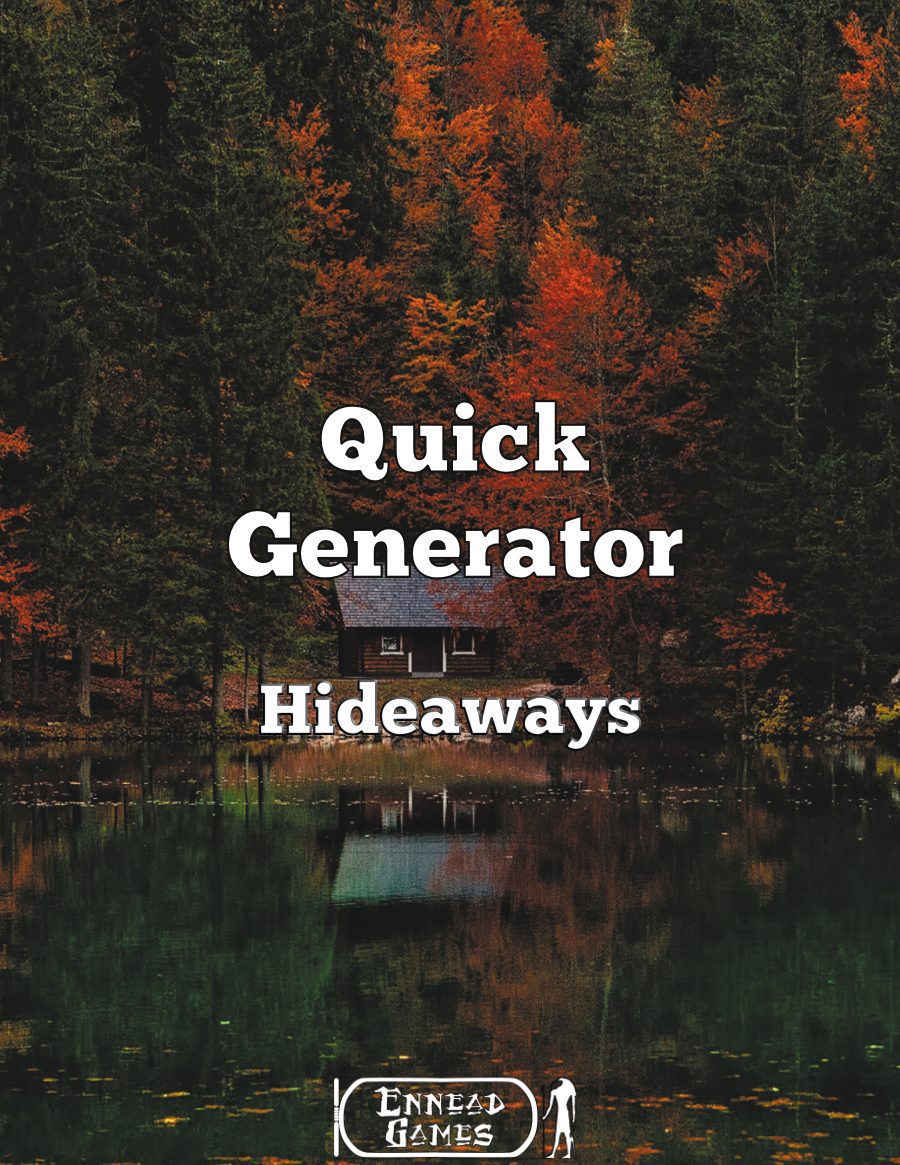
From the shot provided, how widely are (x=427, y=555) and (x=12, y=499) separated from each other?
12.8 m

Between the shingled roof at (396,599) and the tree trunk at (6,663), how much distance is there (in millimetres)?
17587

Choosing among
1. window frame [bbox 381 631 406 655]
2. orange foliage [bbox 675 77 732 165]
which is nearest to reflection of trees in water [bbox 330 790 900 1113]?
window frame [bbox 381 631 406 655]

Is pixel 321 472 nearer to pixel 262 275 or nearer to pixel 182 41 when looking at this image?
pixel 262 275

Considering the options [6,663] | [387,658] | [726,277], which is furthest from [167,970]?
[387,658]

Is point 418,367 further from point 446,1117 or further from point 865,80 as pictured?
point 446,1117

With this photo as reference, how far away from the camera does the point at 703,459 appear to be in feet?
206

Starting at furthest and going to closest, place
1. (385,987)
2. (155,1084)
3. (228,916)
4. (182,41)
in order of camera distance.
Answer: (182,41) → (228,916) → (385,987) → (155,1084)

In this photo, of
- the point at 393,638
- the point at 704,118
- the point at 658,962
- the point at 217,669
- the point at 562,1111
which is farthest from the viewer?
the point at 704,118

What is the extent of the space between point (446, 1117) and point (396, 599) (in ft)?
188

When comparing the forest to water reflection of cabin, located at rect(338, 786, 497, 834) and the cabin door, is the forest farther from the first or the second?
water reflection of cabin, located at rect(338, 786, 497, 834)

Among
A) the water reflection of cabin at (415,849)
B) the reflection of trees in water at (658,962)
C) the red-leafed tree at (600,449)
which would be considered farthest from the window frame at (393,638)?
the reflection of trees in water at (658,962)

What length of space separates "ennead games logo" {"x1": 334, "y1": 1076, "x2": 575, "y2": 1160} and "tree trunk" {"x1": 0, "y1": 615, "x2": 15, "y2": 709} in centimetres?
3991

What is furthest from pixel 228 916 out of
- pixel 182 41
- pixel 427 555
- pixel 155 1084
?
pixel 182 41

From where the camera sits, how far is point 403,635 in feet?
250
